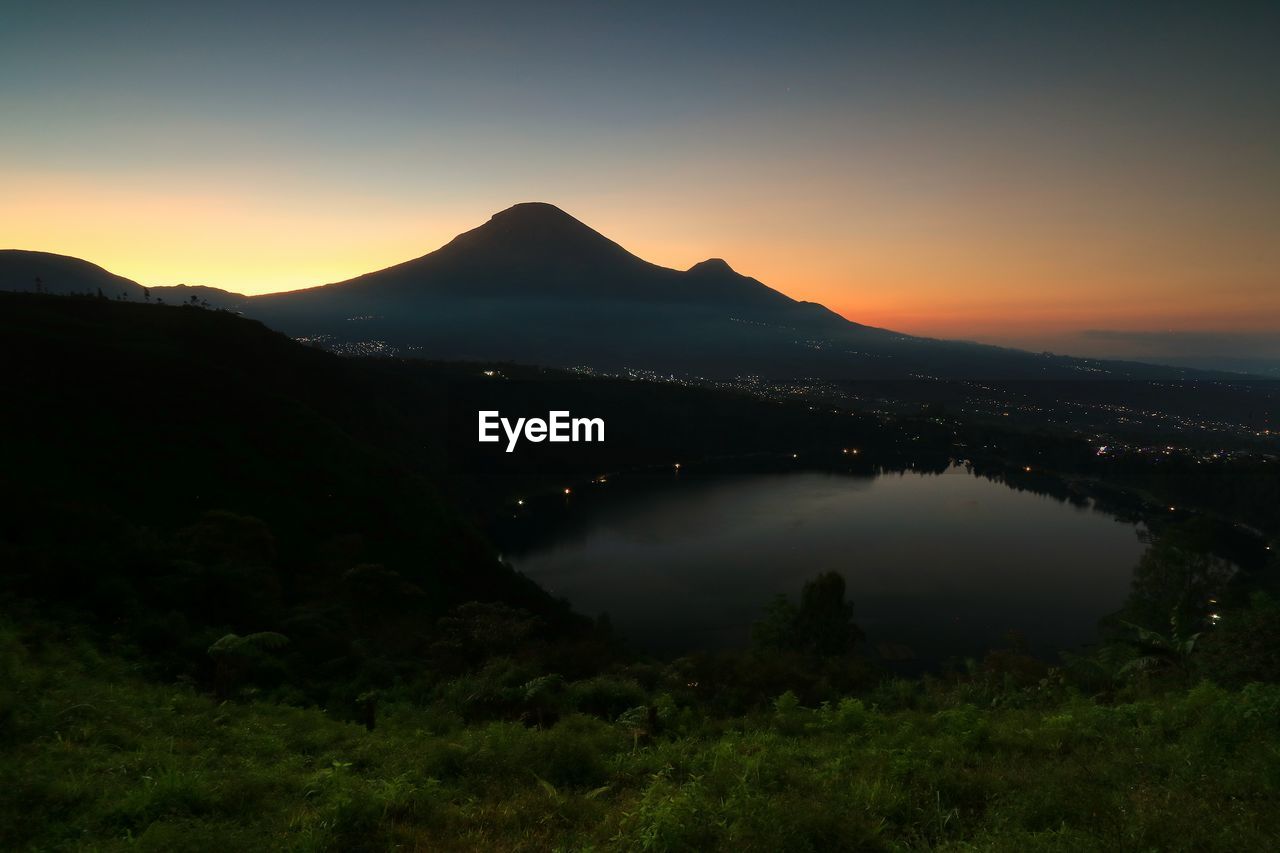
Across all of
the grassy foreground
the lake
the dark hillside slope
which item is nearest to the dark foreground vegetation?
the grassy foreground

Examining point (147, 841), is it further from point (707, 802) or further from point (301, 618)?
point (301, 618)

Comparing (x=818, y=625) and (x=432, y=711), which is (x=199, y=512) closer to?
(x=432, y=711)

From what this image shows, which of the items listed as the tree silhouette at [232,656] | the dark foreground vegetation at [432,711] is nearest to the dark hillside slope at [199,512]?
the dark foreground vegetation at [432,711]

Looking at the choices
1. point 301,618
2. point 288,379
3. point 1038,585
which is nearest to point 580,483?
point 288,379

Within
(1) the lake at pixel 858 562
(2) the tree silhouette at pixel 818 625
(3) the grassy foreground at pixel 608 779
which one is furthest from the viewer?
(1) the lake at pixel 858 562

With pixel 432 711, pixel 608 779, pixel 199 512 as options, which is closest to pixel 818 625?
pixel 432 711

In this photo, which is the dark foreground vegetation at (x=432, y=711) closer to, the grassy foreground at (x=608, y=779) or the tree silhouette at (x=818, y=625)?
the grassy foreground at (x=608, y=779)
